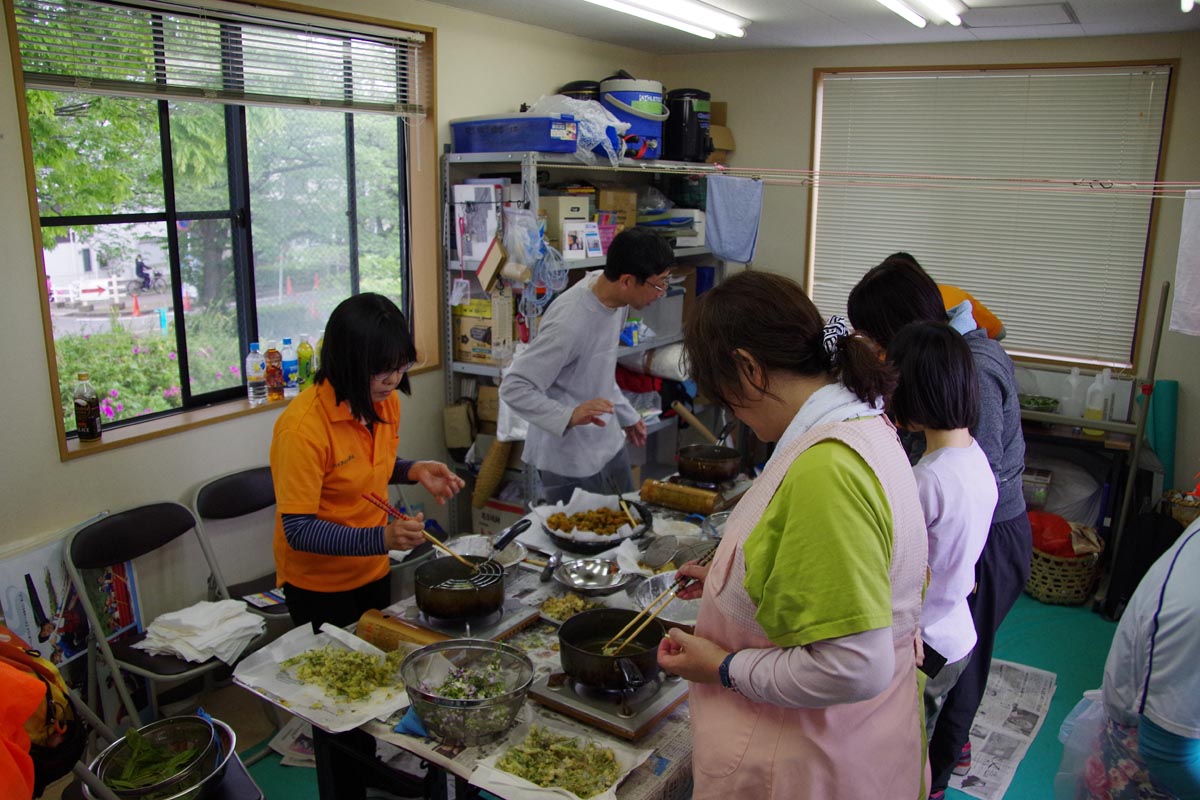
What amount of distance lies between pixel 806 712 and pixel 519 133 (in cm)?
310

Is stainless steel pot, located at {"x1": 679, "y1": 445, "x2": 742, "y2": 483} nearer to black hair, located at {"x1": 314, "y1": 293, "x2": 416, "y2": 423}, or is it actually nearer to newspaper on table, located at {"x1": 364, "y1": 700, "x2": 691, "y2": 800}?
black hair, located at {"x1": 314, "y1": 293, "x2": 416, "y2": 423}

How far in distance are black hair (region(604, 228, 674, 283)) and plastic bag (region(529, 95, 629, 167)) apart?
47.8 inches

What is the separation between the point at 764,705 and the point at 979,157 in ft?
14.2

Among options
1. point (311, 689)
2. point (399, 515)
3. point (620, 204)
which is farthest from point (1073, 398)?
point (311, 689)

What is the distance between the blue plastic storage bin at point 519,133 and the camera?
3852 millimetres

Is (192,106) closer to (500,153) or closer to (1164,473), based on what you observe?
(500,153)

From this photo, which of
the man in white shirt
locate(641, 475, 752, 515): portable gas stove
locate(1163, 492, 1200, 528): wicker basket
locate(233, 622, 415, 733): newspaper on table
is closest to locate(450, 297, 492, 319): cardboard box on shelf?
the man in white shirt

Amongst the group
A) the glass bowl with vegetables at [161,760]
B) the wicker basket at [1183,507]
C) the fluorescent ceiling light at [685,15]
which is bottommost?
the wicker basket at [1183,507]

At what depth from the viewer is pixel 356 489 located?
235 centimetres

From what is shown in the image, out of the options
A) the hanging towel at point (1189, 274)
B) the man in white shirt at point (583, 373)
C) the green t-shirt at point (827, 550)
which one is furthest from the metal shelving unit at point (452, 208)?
the green t-shirt at point (827, 550)

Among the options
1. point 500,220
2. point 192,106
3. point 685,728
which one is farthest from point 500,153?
point 685,728

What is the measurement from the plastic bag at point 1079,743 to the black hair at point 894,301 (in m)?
1.03

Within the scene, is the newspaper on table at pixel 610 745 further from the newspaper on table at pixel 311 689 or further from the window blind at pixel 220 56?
the window blind at pixel 220 56

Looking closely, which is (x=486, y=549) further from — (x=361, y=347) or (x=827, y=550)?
(x=827, y=550)
